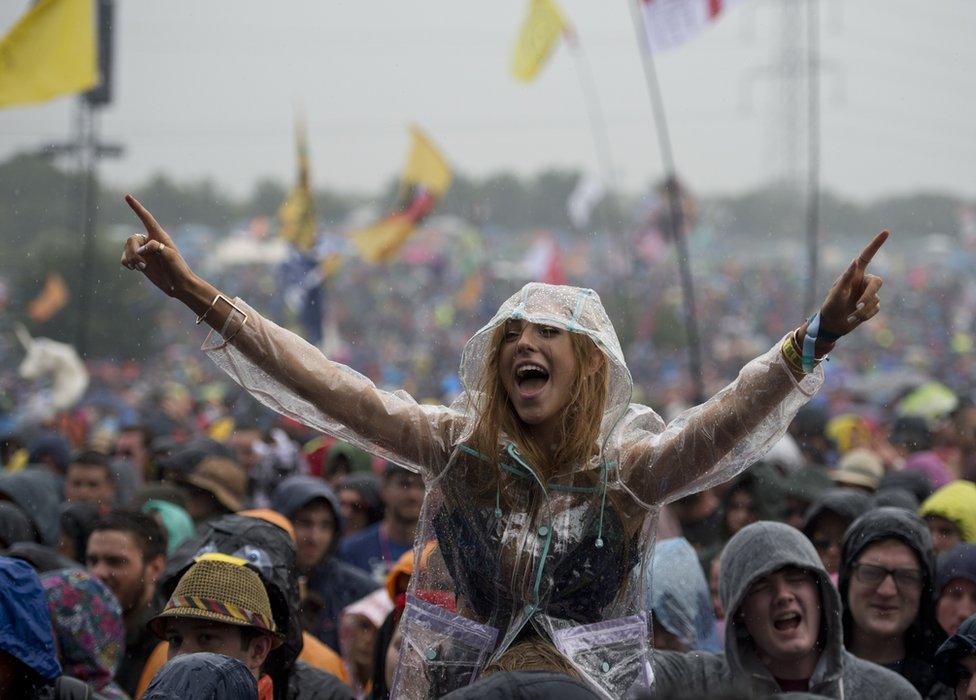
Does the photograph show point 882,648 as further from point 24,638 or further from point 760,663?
point 24,638

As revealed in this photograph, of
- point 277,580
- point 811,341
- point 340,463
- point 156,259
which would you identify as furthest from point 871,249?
point 340,463

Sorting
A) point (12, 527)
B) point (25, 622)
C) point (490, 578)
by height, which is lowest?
point (12, 527)

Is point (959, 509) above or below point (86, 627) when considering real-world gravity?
above

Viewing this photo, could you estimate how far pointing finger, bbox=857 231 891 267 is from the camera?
9.62ft

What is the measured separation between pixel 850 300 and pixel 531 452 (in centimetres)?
76

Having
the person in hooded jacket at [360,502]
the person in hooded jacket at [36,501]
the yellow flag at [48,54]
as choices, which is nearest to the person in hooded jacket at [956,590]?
the person in hooded jacket at [360,502]

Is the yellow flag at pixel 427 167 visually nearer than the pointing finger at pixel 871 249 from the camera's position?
No

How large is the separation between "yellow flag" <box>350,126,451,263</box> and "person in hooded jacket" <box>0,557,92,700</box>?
10198 millimetres

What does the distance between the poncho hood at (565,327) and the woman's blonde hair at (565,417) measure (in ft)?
0.07

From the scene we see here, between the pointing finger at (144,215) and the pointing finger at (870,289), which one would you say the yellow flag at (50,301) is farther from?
the pointing finger at (870,289)

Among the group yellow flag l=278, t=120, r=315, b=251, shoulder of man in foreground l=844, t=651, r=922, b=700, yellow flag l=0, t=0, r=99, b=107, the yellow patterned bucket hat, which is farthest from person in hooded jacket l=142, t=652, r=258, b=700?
yellow flag l=278, t=120, r=315, b=251

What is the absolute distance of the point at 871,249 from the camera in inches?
117

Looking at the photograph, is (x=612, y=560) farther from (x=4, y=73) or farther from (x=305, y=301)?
(x=305, y=301)

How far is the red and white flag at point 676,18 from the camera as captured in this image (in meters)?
10.3
